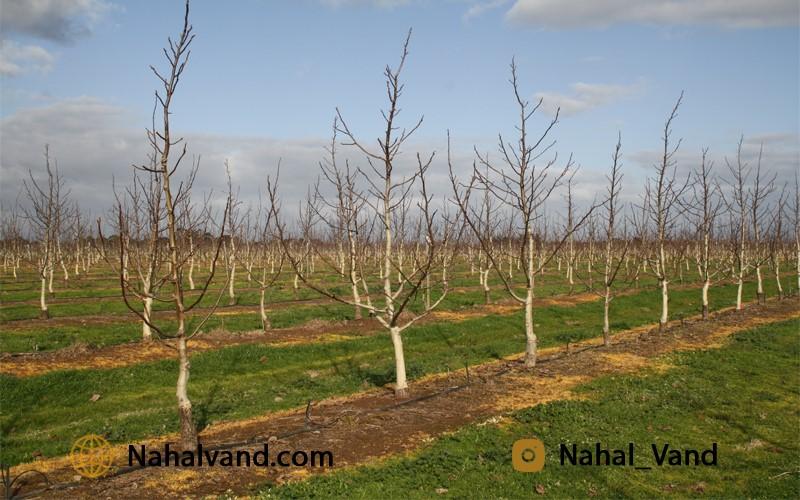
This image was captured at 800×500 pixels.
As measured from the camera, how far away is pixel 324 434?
34.0 ft

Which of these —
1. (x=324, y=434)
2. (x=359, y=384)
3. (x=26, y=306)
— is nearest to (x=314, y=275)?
(x=26, y=306)

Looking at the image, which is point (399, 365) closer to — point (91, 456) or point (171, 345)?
point (171, 345)

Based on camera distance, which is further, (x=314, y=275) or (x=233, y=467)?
(x=314, y=275)

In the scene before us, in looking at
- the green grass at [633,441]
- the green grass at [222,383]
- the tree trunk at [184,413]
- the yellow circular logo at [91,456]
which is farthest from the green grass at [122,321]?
the green grass at [633,441]

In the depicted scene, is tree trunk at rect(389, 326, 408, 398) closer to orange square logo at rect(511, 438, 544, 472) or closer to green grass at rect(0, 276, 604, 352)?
orange square logo at rect(511, 438, 544, 472)

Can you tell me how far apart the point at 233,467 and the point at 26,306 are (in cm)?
2820

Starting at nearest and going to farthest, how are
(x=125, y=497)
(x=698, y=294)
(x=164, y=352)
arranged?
(x=125, y=497)
(x=164, y=352)
(x=698, y=294)

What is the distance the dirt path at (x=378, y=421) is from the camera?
26.7ft

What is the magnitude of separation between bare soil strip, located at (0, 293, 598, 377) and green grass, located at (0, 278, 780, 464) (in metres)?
1.13

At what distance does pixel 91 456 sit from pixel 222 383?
6395mm

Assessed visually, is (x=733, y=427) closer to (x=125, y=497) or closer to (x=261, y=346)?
(x=125, y=497)

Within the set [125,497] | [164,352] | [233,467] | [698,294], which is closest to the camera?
[125,497]

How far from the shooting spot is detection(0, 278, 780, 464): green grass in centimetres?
1211

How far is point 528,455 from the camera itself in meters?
9.54
